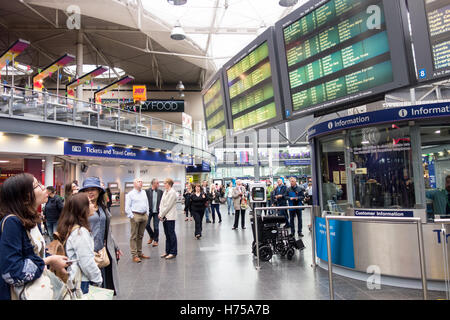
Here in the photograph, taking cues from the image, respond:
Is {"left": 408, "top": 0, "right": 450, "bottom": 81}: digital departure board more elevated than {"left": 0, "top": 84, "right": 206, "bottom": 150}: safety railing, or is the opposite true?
{"left": 0, "top": 84, "right": 206, "bottom": 150}: safety railing

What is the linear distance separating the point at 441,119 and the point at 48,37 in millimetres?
25892

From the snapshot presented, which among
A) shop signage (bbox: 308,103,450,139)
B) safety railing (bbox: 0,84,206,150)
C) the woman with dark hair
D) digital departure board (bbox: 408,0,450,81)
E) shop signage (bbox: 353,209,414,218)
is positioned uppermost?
safety railing (bbox: 0,84,206,150)

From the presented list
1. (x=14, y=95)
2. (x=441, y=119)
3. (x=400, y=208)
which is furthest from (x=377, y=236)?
(x=14, y=95)

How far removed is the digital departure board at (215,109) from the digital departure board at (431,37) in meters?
4.31

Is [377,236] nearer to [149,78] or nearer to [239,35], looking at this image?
[239,35]

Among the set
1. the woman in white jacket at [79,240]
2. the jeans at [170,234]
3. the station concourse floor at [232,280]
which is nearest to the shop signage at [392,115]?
the station concourse floor at [232,280]

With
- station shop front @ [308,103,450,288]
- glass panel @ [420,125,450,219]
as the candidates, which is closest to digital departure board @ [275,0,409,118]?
station shop front @ [308,103,450,288]

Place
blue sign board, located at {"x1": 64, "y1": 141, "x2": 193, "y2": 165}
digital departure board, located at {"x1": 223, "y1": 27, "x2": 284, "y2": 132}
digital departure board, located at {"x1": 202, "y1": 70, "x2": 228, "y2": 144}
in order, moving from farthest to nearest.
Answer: blue sign board, located at {"x1": 64, "y1": 141, "x2": 193, "y2": 165} → digital departure board, located at {"x1": 202, "y1": 70, "x2": 228, "y2": 144} → digital departure board, located at {"x1": 223, "y1": 27, "x2": 284, "y2": 132}

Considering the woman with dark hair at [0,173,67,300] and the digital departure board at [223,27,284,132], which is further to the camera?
the digital departure board at [223,27,284,132]

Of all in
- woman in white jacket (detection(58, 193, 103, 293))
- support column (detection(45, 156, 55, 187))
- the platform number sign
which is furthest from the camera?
support column (detection(45, 156, 55, 187))

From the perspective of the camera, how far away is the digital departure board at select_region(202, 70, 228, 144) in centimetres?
743

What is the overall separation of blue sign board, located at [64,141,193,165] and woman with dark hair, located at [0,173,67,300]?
41.2 ft

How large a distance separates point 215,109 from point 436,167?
5.04m

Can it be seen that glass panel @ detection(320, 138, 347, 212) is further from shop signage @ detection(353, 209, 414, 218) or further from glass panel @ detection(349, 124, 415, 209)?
shop signage @ detection(353, 209, 414, 218)
